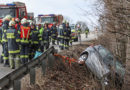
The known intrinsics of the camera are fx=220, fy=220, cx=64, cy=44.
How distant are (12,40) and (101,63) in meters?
4.39

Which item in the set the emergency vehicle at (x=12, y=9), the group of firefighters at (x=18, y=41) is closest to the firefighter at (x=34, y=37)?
the group of firefighters at (x=18, y=41)

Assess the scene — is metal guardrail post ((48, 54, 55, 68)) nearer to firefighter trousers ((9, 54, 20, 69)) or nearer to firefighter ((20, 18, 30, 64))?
firefighter ((20, 18, 30, 64))

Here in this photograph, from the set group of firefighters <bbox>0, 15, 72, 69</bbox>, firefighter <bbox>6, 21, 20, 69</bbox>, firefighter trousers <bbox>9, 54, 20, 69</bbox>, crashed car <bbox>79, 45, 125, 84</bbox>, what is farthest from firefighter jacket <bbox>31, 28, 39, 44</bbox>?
crashed car <bbox>79, 45, 125, 84</bbox>

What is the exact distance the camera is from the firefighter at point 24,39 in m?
8.32

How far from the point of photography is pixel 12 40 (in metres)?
8.34

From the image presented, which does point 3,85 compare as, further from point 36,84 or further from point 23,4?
point 23,4

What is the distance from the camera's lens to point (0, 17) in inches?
660

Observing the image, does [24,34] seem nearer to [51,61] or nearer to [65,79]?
[51,61]

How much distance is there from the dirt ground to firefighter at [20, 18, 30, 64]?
210cm

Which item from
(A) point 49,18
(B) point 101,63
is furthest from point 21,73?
(A) point 49,18

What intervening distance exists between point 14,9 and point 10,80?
13066mm

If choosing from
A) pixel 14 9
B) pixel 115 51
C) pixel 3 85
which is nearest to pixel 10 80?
pixel 3 85

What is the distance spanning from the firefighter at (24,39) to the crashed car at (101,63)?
3.16 meters

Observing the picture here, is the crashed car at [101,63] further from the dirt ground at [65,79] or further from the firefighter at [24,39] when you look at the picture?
the firefighter at [24,39]
